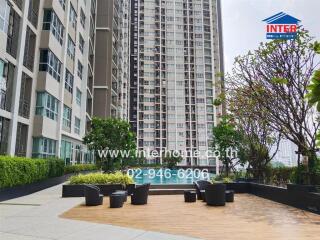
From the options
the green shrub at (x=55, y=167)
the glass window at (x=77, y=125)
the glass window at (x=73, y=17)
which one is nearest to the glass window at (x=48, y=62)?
the green shrub at (x=55, y=167)

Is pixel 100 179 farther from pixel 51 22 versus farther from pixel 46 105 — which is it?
pixel 51 22

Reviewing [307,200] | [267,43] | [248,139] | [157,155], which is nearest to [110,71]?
[248,139]

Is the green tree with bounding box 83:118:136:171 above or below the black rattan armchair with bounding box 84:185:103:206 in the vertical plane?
above

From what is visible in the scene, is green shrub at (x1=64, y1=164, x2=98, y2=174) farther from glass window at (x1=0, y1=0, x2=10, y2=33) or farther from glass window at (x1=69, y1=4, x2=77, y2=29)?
glass window at (x1=69, y1=4, x2=77, y2=29)

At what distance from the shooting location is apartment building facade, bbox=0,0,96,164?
1878 cm

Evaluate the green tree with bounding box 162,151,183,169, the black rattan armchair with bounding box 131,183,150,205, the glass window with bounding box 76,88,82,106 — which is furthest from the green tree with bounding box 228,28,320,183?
the green tree with bounding box 162,151,183,169

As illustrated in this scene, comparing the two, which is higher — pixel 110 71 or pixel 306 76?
pixel 110 71

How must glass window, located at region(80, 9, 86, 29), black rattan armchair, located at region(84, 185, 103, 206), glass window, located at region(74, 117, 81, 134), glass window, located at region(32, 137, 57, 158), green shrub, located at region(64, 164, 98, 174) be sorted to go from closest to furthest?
black rattan armchair, located at region(84, 185, 103, 206) < glass window, located at region(32, 137, 57, 158) < green shrub, located at region(64, 164, 98, 174) < glass window, located at region(74, 117, 81, 134) < glass window, located at region(80, 9, 86, 29)

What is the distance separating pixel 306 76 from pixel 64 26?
2106 centimetres

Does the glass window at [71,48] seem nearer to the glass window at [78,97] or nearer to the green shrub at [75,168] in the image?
the glass window at [78,97]

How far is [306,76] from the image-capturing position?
14664 millimetres

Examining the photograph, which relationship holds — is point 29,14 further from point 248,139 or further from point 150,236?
point 150,236

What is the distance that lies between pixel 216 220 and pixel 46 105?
17218mm

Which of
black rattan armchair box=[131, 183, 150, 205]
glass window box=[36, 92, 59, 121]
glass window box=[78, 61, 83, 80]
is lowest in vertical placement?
black rattan armchair box=[131, 183, 150, 205]
